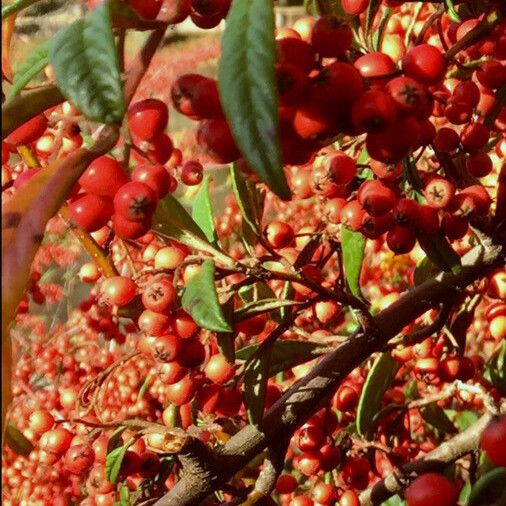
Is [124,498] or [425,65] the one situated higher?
[425,65]

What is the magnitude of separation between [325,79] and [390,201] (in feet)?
1.02

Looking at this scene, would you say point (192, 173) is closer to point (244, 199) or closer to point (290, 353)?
point (244, 199)

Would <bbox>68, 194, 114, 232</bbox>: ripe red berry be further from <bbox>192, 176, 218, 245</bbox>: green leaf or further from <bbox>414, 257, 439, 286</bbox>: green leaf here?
<bbox>414, 257, 439, 286</bbox>: green leaf

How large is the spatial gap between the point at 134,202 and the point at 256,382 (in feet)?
1.23

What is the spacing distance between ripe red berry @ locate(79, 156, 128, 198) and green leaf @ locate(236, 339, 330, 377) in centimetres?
45

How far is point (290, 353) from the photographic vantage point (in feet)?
3.32

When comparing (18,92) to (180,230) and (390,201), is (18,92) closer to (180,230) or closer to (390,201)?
(180,230)

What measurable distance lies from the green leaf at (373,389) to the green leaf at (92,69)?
30.3 inches

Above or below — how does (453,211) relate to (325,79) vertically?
below

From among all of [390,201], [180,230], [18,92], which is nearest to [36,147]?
[180,230]

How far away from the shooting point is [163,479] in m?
1.12

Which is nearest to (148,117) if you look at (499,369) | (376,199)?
(376,199)

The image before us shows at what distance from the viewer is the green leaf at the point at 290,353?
1.01 m

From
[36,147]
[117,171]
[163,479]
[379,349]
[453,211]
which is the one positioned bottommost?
[163,479]
